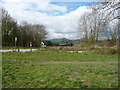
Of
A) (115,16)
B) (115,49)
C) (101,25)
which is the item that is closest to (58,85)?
(101,25)

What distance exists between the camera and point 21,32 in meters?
37.6

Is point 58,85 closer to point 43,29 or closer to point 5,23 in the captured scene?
point 5,23

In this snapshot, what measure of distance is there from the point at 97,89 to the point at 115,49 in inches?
564

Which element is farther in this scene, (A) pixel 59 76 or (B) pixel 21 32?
(B) pixel 21 32

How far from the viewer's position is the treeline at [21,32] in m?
30.3

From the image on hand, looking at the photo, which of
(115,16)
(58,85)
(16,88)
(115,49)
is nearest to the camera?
(16,88)

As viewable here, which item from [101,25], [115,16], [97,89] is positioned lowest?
[97,89]

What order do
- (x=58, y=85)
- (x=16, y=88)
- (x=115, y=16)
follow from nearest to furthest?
(x=16, y=88) < (x=58, y=85) < (x=115, y=16)

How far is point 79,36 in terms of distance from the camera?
97.4 ft

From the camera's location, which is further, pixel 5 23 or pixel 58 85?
pixel 5 23

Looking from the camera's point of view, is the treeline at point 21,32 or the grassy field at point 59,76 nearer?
the grassy field at point 59,76

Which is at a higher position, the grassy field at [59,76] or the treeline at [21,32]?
the treeline at [21,32]

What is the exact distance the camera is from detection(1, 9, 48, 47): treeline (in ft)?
99.5

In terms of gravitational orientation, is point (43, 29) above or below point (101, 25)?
above
